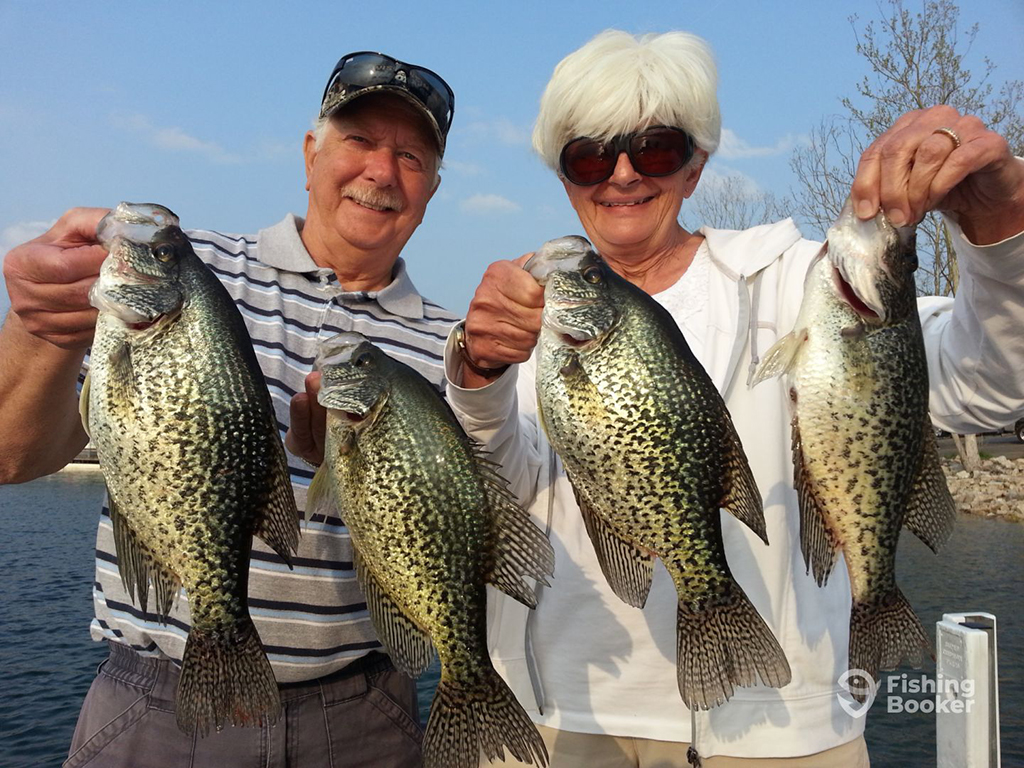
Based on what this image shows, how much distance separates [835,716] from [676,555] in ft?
3.94

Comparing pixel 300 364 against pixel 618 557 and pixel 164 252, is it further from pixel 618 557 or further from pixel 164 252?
pixel 618 557

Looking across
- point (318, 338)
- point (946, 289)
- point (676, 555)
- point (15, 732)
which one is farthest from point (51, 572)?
point (946, 289)

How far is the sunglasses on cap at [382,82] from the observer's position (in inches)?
135

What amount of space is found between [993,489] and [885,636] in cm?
2409

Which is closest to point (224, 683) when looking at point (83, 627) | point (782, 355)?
point (782, 355)

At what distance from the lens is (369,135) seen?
3.55 m

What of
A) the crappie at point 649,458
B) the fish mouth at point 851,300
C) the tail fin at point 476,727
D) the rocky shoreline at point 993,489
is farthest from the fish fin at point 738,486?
the rocky shoreline at point 993,489

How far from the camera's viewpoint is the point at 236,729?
3035 mm

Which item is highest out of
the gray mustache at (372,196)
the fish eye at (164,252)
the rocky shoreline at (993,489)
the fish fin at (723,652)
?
the gray mustache at (372,196)

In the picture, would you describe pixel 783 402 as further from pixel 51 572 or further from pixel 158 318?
pixel 51 572

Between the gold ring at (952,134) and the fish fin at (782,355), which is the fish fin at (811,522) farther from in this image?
the gold ring at (952,134)

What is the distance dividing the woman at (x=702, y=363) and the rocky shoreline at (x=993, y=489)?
1983 centimetres

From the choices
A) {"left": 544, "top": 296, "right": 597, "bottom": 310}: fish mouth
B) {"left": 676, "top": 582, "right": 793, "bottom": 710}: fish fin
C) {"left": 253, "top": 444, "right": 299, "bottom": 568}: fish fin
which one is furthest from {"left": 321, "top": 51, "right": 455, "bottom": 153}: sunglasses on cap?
{"left": 676, "top": 582, "right": 793, "bottom": 710}: fish fin

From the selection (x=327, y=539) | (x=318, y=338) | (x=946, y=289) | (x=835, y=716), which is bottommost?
(x=835, y=716)
